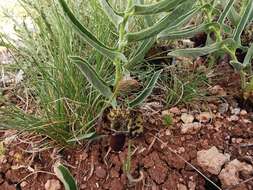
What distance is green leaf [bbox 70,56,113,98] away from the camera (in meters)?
0.80

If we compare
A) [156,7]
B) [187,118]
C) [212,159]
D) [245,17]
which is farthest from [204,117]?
[156,7]

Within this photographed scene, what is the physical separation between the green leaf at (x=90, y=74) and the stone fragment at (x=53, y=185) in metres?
0.23

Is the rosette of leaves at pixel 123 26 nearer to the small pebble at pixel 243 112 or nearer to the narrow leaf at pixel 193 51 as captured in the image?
the narrow leaf at pixel 193 51

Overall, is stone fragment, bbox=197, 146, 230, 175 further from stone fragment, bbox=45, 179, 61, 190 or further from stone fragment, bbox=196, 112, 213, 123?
stone fragment, bbox=45, 179, 61, 190

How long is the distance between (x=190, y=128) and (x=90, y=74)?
322mm

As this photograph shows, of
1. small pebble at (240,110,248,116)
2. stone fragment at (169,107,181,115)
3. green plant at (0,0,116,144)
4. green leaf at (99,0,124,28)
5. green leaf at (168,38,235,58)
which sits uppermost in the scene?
green leaf at (99,0,124,28)

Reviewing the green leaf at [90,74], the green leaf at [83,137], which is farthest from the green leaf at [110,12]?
the green leaf at [83,137]

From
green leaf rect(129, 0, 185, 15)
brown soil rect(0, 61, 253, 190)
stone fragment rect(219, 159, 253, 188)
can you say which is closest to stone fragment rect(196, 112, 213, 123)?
brown soil rect(0, 61, 253, 190)

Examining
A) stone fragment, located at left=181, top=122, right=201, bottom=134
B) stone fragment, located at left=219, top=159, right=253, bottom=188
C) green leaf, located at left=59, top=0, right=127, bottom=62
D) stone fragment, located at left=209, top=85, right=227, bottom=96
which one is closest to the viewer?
green leaf, located at left=59, top=0, right=127, bottom=62

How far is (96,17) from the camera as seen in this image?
1.12 metres

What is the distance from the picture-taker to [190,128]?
3.33ft

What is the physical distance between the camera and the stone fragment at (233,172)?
2.93 ft

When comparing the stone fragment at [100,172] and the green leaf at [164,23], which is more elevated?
the green leaf at [164,23]

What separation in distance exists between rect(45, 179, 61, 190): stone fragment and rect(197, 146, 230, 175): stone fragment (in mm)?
329
